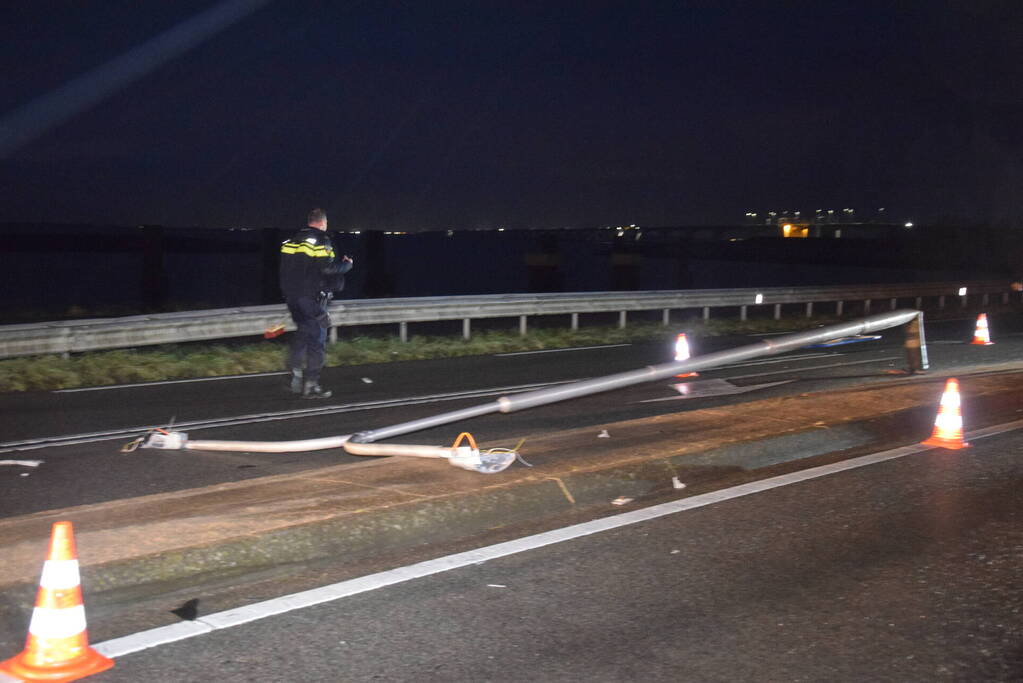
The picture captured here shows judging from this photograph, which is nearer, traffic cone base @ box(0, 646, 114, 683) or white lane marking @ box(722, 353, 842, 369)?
traffic cone base @ box(0, 646, 114, 683)

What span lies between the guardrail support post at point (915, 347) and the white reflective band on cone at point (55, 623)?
11.0 metres

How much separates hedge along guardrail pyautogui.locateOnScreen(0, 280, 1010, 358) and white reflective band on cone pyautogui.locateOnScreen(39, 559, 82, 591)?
10642mm

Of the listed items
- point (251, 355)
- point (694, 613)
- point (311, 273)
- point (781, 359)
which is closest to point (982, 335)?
point (781, 359)

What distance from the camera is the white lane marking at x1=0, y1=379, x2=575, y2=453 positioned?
30.3ft

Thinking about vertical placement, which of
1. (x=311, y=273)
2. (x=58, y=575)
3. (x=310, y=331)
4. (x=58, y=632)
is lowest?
(x=58, y=632)

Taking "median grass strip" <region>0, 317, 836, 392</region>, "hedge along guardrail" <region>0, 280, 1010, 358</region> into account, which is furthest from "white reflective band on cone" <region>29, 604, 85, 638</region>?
"hedge along guardrail" <region>0, 280, 1010, 358</region>

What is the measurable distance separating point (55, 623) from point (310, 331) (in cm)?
784

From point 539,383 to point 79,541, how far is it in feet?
28.3

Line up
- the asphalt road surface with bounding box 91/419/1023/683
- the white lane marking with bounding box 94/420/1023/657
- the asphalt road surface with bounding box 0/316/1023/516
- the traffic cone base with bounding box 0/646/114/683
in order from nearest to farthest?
the traffic cone base with bounding box 0/646/114/683
the asphalt road surface with bounding box 91/419/1023/683
the white lane marking with bounding box 94/420/1023/657
the asphalt road surface with bounding box 0/316/1023/516

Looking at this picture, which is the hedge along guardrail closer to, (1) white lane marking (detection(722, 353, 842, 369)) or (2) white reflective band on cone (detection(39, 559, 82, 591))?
(1) white lane marking (detection(722, 353, 842, 369))

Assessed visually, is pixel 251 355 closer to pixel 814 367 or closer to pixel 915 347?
pixel 814 367

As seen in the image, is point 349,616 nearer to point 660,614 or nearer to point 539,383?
point 660,614

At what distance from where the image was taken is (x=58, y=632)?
4.14 m

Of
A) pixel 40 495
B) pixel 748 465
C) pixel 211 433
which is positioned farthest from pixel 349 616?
pixel 211 433
